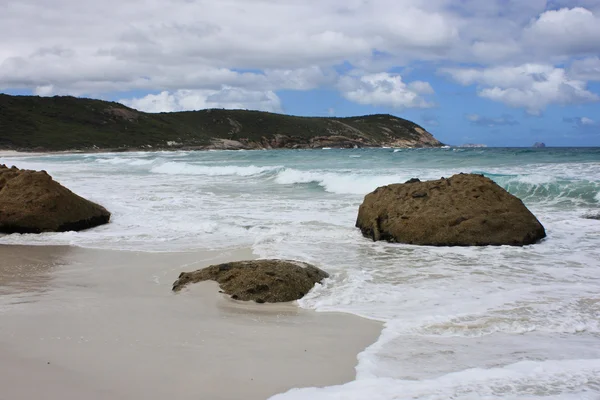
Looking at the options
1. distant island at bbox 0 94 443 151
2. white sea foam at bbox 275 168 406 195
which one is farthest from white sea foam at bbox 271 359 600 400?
distant island at bbox 0 94 443 151

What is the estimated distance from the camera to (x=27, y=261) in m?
8.32

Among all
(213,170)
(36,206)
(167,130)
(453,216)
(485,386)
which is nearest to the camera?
(485,386)

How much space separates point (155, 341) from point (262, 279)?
1.81m

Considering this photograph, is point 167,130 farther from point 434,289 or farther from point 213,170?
point 434,289

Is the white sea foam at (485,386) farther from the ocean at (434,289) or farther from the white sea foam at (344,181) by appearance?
the white sea foam at (344,181)

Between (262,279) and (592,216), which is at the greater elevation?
(592,216)

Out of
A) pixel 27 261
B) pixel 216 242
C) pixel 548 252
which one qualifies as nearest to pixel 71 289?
pixel 27 261

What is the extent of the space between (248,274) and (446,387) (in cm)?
316

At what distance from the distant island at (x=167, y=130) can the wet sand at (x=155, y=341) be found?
247 ft

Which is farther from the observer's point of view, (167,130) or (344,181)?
(167,130)

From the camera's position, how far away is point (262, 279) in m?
6.40

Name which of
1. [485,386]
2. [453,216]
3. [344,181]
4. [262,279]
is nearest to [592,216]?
[453,216]

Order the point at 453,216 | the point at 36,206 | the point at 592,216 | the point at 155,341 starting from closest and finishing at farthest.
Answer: the point at 155,341 → the point at 453,216 → the point at 36,206 → the point at 592,216

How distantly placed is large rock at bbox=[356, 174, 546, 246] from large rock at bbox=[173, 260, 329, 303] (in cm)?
312
